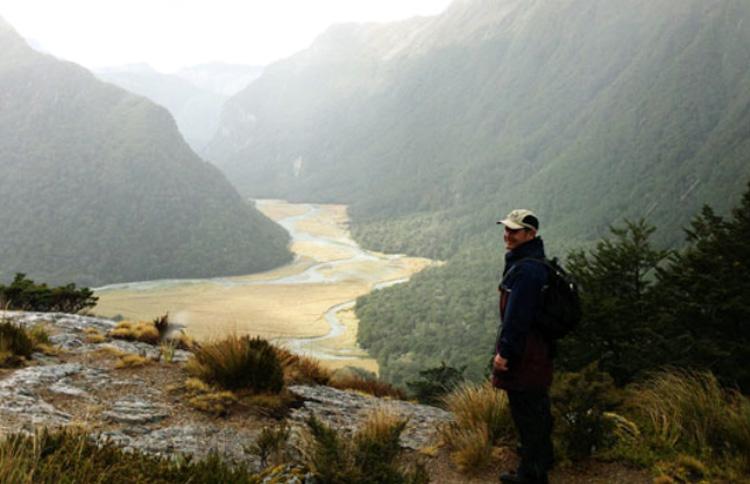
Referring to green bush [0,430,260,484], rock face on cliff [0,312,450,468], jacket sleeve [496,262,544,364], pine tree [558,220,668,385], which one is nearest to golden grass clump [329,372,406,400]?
rock face on cliff [0,312,450,468]

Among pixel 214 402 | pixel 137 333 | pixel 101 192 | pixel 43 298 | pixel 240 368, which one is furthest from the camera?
pixel 101 192

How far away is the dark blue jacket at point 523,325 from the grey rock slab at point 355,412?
6.04ft

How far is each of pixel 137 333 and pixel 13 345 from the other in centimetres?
217

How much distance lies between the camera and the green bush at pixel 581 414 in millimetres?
5473

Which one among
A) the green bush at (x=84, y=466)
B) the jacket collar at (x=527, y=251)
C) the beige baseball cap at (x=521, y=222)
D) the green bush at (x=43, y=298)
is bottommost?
the green bush at (x=84, y=466)

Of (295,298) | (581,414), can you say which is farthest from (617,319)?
(295,298)

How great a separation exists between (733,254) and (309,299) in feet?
322

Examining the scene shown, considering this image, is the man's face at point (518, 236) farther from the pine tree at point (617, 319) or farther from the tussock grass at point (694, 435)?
the pine tree at point (617, 319)

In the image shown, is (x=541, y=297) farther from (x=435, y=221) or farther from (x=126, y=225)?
(x=435, y=221)

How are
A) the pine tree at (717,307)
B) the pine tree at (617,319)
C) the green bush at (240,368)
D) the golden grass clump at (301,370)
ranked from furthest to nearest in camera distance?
the pine tree at (617,319) → the pine tree at (717,307) → the golden grass clump at (301,370) → the green bush at (240,368)

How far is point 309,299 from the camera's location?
364 feet

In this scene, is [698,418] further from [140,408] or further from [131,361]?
[131,361]

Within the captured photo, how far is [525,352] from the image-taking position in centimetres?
473

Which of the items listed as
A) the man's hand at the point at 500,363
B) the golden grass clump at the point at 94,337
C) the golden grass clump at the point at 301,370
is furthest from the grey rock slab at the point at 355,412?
the golden grass clump at the point at 94,337
